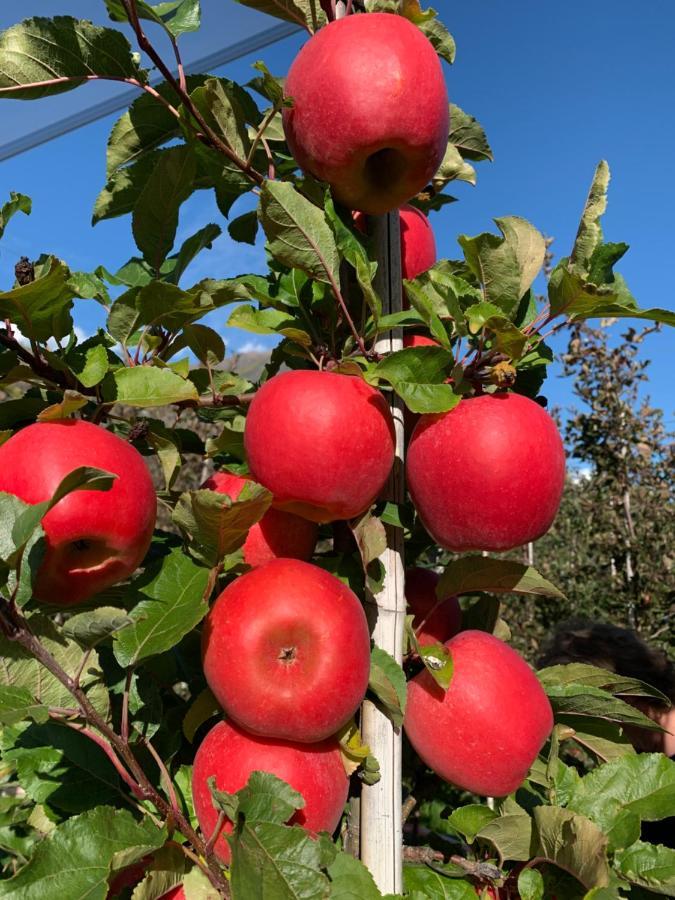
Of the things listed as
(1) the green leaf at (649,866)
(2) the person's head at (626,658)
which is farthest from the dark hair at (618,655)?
(1) the green leaf at (649,866)

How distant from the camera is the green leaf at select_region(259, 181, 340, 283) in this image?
2.99ft

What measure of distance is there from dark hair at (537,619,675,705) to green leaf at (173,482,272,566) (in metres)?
1.61

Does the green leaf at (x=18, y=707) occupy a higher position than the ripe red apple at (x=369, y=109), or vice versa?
the ripe red apple at (x=369, y=109)

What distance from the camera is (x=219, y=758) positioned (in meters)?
0.88

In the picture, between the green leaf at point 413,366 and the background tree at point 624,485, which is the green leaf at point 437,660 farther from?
the background tree at point 624,485

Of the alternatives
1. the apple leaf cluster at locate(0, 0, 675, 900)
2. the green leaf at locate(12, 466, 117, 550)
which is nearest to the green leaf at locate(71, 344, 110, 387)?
the apple leaf cluster at locate(0, 0, 675, 900)

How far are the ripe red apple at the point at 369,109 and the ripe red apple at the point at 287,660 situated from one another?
528 mm

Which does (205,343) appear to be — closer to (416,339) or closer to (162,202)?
(162,202)

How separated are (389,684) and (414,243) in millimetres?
692

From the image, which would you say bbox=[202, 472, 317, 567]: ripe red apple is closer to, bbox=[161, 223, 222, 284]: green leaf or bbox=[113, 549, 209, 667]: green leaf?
bbox=[113, 549, 209, 667]: green leaf

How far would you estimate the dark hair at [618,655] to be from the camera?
7.51 ft

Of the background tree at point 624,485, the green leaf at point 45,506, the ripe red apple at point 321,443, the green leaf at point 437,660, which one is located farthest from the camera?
the background tree at point 624,485

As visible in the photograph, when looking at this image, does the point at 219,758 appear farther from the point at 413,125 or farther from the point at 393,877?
the point at 413,125

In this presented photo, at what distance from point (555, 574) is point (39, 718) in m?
4.95
